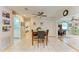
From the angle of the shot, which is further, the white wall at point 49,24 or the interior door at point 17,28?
the white wall at point 49,24

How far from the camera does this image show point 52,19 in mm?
13664

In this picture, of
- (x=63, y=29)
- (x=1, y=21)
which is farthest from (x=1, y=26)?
(x=63, y=29)

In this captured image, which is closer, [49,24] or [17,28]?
Answer: [17,28]

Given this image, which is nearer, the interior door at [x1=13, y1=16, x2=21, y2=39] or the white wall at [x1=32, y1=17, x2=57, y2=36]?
the interior door at [x1=13, y1=16, x2=21, y2=39]

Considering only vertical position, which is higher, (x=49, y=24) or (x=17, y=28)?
(x=49, y=24)

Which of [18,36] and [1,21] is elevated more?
[1,21]
